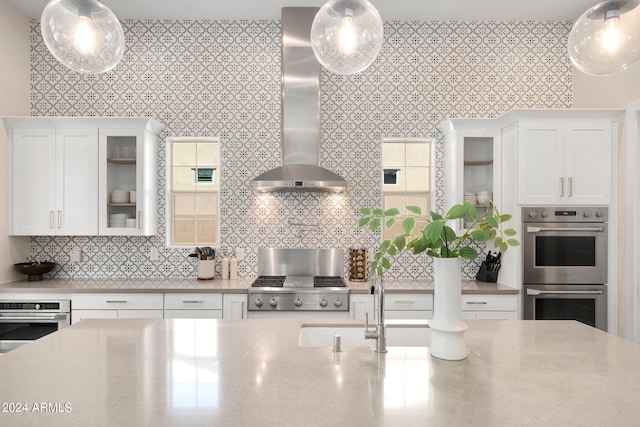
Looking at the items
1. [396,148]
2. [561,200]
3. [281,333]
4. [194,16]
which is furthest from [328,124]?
[281,333]

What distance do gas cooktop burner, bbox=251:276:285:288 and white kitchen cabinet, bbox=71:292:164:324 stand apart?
2.61 feet

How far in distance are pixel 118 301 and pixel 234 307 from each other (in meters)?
0.97

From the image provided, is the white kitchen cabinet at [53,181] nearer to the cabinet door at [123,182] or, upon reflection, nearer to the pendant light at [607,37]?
the cabinet door at [123,182]

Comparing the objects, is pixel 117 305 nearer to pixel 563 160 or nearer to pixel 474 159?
pixel 474 159

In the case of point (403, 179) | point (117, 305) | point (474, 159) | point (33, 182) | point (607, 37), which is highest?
point (607, 37)

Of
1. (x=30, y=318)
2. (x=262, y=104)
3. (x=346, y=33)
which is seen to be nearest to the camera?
(x=346, y=33)

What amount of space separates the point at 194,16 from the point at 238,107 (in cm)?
95

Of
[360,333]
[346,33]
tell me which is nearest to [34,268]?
[360,333]

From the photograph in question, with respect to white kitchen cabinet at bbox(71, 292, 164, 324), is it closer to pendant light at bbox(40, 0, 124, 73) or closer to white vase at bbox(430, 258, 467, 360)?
pendant light at bbox(40, 0, 124, 73)

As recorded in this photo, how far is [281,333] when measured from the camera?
1913 millimetres

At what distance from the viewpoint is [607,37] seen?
147cm

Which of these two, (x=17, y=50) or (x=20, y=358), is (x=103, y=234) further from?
(x=20, y=358)

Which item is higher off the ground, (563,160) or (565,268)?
(563,160)

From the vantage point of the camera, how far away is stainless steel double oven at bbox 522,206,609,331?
3.48m
